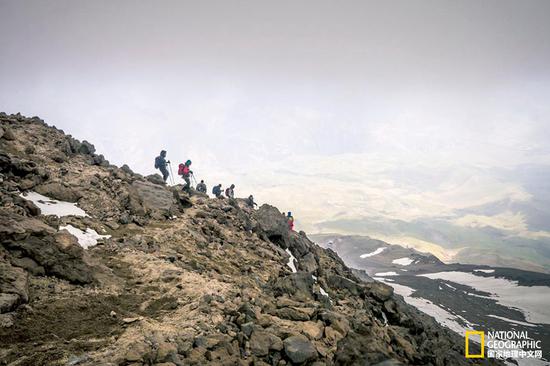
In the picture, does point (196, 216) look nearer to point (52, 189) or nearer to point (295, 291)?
point (52, 189)

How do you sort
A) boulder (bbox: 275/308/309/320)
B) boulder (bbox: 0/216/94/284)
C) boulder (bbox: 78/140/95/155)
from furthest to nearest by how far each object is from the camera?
boulder (bbox: 78/140/95/155) → boulder (bbox: 275/308/309/320) → boulder (bbox: 0/216/94/284)

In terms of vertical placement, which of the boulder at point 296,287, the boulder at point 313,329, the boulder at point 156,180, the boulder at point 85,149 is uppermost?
the boulder at point 85,149

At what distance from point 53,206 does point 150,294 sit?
1006cm

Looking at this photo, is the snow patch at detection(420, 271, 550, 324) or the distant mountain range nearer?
the distant mountain range

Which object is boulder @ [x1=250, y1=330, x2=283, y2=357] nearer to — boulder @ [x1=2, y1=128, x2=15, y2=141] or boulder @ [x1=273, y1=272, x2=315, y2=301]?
boulder @ [x1=273, y1=272, x2=315, y2=301]

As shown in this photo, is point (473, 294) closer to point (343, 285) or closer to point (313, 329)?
point (343, 285)

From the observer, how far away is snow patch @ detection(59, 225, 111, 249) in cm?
1725

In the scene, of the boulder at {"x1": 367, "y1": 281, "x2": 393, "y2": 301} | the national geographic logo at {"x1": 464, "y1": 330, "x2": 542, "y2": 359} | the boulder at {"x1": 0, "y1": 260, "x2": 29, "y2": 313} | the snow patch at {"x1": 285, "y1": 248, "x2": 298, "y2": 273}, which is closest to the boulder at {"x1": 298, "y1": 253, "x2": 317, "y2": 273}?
the snow patch at {"x1": 285, "y1": 248, "x2": 298, "y2": 273}

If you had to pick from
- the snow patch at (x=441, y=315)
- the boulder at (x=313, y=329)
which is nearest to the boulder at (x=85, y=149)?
the boulder at (x=313, y=329)

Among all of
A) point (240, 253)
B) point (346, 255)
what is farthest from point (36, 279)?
point (346, 255)

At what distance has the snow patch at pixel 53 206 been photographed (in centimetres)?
1889

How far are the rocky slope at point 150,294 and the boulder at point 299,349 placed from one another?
1.5 inches

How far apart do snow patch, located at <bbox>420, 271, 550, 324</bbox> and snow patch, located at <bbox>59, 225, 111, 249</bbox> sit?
9298cm

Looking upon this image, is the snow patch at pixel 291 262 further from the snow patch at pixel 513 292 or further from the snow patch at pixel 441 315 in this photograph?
the snow patch at pixel 513 292
